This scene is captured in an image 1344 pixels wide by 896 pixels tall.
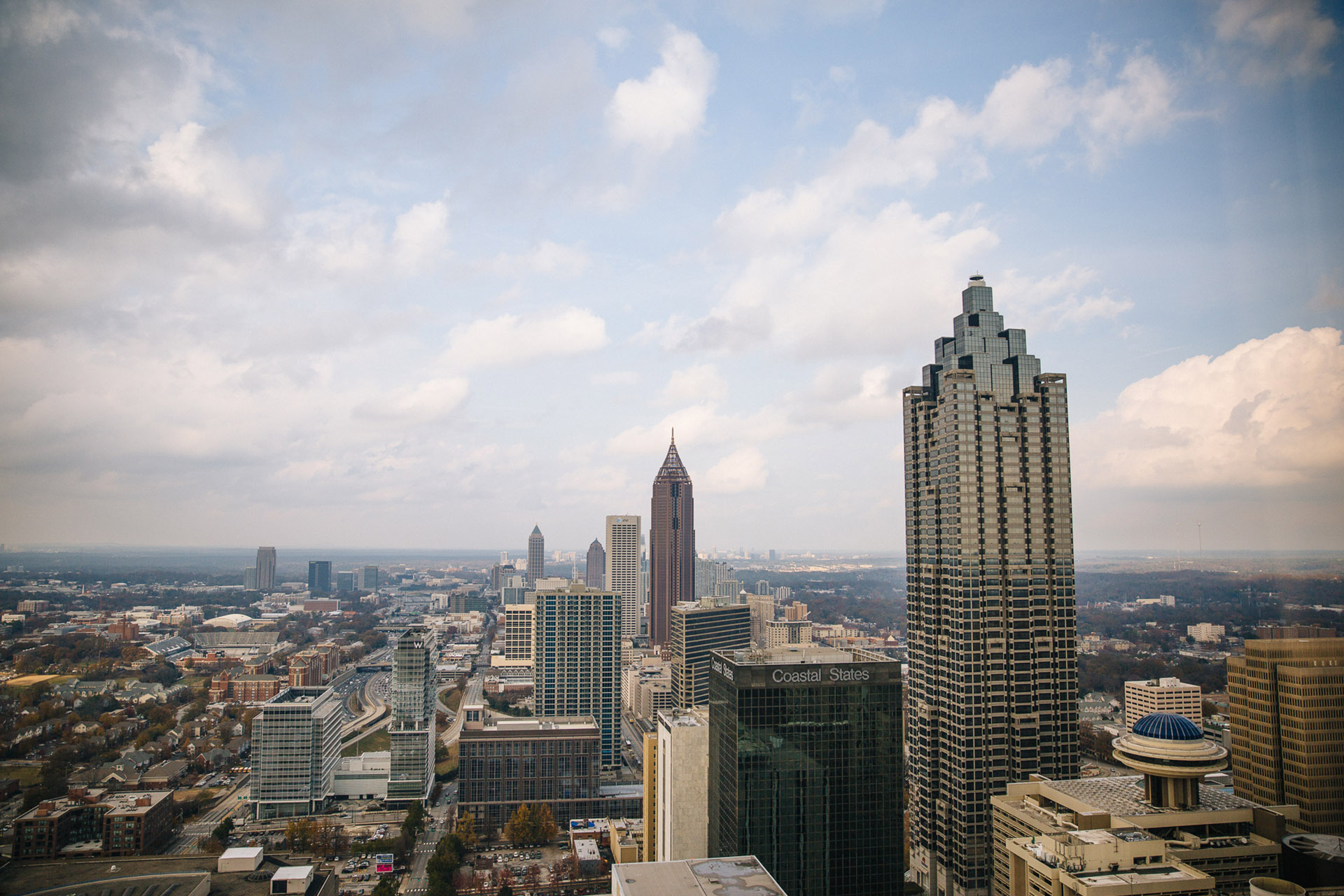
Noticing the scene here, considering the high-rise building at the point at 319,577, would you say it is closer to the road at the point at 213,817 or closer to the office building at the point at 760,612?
the office building at the point at 760,612

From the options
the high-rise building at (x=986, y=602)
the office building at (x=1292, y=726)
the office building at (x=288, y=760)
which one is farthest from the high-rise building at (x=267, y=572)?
the office building at (x=1292, y=726)

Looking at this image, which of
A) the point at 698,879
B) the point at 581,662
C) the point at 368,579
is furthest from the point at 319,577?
the point at 698,879

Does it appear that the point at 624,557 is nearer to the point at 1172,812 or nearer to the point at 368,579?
the point at 368,579

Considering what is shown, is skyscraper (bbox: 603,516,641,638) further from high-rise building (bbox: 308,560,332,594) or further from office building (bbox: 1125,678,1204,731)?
office building (bbox: 1125,678,1204,731)

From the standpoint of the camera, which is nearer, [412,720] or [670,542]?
[412,720]

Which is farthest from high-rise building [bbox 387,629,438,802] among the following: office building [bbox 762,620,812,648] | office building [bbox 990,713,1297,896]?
office building [bbox 762,620,812,648]

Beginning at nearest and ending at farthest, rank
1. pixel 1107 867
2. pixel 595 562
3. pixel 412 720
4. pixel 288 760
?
pixel 1107 867 < pixel 288 760 < pixel 412 720 < pixel 595 562
